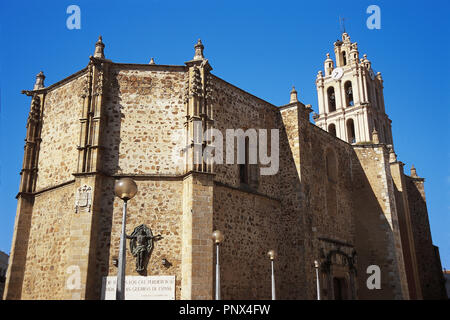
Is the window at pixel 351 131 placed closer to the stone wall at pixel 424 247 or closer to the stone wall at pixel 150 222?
the stone wall at pixel 424 247

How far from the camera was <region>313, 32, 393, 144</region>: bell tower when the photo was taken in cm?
4069

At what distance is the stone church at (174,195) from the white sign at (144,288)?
0.83 feet

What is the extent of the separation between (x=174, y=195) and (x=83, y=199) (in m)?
3.11

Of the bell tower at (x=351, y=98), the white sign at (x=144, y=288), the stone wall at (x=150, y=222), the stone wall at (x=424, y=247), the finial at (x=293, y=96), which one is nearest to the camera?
the white sign at (x=144, y=288)

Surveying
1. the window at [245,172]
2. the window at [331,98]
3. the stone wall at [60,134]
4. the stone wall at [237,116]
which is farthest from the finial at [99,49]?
the window at [331,98]

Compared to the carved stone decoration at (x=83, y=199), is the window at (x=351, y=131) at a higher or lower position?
higher

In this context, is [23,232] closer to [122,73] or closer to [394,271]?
[122,73]

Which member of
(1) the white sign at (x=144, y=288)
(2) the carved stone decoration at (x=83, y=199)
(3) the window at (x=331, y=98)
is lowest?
(1) the white sign at (x=144, y=288)

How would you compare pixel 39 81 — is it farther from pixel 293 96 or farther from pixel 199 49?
pixel 293 96

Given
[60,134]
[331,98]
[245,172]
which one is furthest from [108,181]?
[331,98]

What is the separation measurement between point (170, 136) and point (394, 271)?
14.1 meters

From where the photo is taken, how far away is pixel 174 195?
15.4 metres

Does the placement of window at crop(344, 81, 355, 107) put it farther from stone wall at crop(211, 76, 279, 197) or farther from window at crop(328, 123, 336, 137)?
stone wall at crop(211, 76, 279, 197)

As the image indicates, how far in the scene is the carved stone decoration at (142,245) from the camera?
47.2 ft
